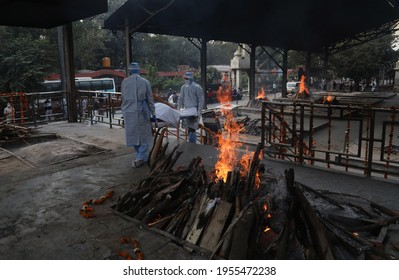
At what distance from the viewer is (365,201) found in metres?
4.51

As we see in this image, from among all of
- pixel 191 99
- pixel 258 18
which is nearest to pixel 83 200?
pixel 191 99

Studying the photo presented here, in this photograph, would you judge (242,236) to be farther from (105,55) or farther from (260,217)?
(105,55)

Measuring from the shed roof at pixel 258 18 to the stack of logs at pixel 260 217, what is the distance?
342 inches

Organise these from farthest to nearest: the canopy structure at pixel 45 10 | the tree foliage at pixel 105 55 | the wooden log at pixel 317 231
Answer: the tree foliage at pixel 105 55 < the canopy structure at pixel 45 10 < the wooden log at pixel 317 231

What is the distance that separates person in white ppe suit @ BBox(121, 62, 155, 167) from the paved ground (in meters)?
0.45

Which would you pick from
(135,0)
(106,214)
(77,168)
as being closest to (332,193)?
(106,214)

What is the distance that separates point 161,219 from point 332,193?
7.89ft

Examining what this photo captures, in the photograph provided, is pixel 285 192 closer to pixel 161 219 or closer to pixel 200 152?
pixel 161 219

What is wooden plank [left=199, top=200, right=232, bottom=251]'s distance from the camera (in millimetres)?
3455

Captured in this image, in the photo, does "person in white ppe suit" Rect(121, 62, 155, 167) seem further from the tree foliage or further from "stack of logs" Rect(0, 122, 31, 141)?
the tree foliage

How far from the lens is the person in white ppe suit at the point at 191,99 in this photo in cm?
803

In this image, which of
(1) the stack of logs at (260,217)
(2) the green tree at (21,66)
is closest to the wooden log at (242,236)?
(1) the stack of logs at (260,217)

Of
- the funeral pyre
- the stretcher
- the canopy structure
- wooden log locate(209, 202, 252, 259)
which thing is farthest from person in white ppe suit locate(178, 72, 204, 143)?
wooden log locate(209, 202, 252, 259)

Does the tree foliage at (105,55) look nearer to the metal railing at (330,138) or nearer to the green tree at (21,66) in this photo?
the green tree at (21,66)
